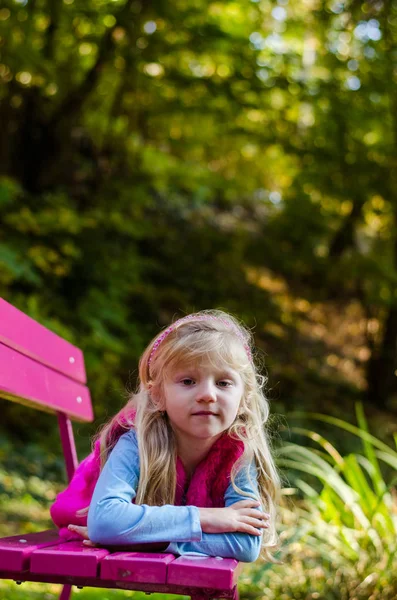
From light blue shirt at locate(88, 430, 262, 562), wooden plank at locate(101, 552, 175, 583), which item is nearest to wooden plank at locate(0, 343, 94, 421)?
light blue shirt at locate(88, 430, 262, 562)

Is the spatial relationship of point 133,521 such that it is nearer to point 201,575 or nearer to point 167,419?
point 201,575

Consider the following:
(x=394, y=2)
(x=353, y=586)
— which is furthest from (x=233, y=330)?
(x=394, y=2)

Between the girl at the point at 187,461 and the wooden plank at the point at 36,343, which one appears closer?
the girl at the point at 187,461

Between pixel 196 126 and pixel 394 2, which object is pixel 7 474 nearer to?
pixel 196 126

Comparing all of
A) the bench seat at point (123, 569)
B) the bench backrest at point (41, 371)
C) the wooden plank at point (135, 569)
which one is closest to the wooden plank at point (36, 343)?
the bench backrest at point (41, 371)

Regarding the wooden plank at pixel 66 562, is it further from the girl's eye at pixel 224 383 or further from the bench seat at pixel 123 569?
the girl's eye at pixel 224 383

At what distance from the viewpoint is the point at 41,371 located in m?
2.85

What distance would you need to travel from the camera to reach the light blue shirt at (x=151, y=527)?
1.87 m

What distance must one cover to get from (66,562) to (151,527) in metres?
0.23

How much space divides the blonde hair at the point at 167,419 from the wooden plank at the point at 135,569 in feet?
1.06

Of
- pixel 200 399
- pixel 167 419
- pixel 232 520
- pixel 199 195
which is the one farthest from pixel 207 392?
pixel 199 195

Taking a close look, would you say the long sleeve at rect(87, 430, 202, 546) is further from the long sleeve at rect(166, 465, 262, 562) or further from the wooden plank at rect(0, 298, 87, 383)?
the wooden plank at rect(0, 298, 87, 383)

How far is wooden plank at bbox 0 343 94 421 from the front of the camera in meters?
2.47

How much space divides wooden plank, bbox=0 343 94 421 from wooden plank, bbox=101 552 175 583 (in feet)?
2.66
